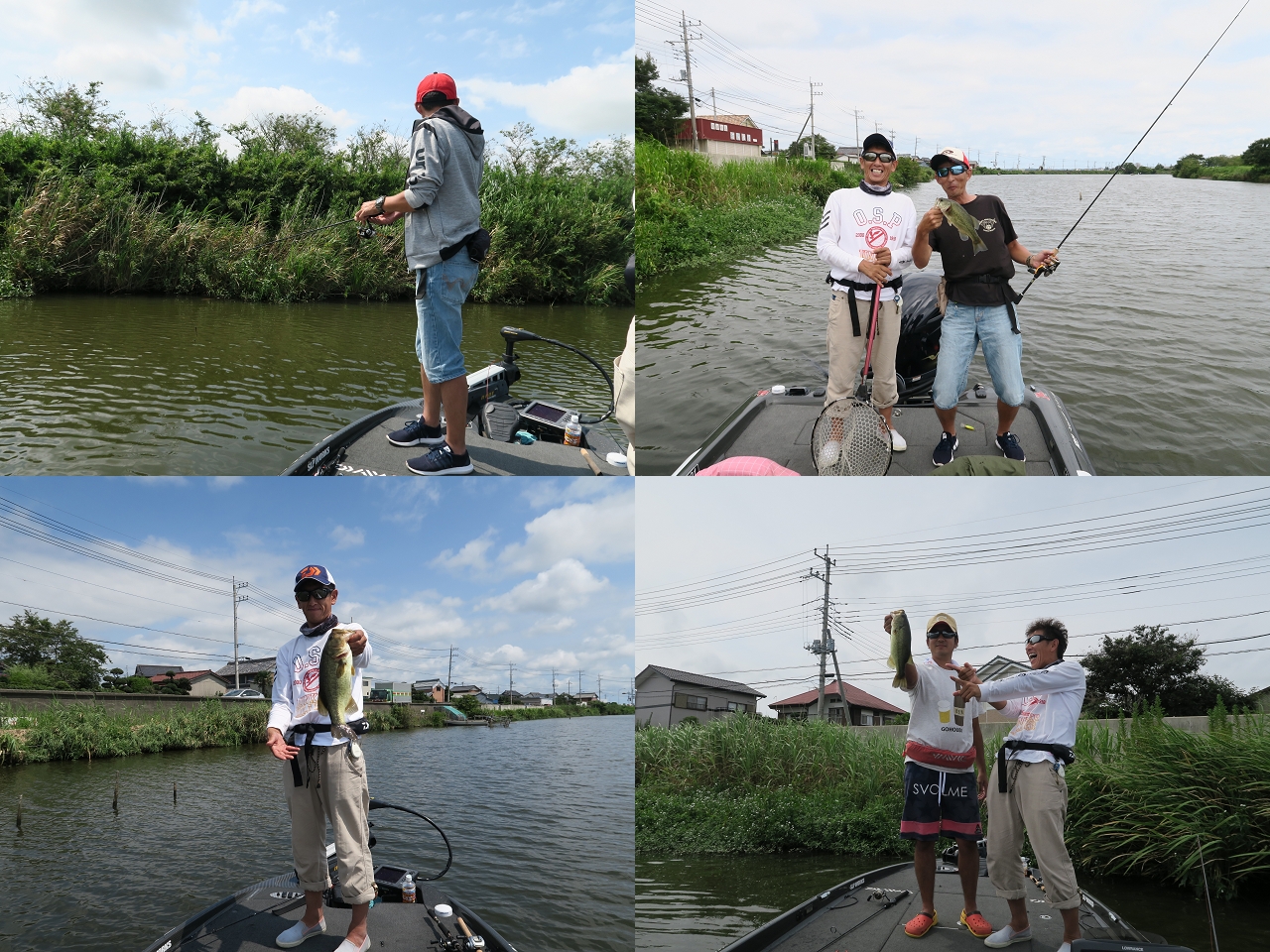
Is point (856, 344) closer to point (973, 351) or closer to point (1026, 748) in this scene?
point (973, 351)

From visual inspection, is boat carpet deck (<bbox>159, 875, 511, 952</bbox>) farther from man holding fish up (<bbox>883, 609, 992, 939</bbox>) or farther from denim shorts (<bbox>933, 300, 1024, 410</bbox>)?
denim shorts (<bbox>933, 300, 1024, 410</bbox>)

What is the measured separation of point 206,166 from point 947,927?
27756mm

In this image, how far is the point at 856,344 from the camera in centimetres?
461

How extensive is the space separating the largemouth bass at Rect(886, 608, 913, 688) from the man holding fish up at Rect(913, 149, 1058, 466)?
1858 mm

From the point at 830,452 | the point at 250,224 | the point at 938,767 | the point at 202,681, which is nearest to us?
the point at 938,767

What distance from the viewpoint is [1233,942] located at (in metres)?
6.16

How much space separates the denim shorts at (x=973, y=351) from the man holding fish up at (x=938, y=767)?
6.00 ft

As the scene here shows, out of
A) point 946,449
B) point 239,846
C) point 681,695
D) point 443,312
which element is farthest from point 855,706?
point 443,312

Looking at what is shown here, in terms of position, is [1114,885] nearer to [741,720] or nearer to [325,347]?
[741,720]

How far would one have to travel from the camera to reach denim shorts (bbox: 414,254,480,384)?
4305mm

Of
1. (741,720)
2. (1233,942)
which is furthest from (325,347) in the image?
(1233,942)

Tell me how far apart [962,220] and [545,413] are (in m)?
3.26

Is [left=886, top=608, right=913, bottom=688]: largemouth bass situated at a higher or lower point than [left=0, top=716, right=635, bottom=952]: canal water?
higher

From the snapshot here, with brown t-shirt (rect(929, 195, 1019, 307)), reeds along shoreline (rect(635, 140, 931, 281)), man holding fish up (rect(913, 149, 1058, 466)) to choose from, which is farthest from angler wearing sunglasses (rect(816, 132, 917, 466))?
reeds along shoreline (rect(635, 140, 931, 281))
